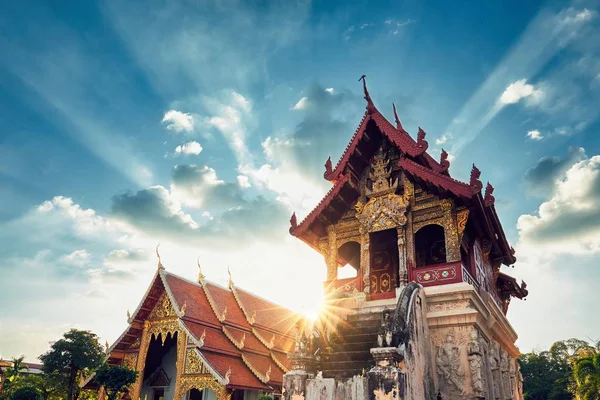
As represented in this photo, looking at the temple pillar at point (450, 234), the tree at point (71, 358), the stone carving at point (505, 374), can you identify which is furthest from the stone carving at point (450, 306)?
the tree at point (71, 358)

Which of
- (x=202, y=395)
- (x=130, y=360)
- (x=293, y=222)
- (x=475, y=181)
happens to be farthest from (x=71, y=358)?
(x=475, y=181)

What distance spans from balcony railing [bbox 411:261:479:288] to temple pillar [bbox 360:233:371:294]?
4.20ft

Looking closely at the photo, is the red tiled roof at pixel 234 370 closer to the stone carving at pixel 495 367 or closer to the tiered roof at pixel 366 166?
the tiered roof at pixel 366 166

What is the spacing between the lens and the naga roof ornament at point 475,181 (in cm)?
1000

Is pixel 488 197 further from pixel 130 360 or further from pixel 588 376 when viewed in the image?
pixel 588 376

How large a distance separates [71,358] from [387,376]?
76.3ft

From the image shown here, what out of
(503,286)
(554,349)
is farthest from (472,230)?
(554,349)

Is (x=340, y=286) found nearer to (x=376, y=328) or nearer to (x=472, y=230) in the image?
(x=376, y=328)

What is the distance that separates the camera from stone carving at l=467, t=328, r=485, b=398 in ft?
28.8

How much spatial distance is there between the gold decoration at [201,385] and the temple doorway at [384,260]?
5640mm

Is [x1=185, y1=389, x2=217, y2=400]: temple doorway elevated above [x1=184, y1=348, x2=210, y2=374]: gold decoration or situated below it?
below

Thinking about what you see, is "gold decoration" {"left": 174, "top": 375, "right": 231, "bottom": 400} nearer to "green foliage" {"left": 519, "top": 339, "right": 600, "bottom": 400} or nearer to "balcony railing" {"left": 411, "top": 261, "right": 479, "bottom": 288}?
"balcony railing" {"left": 411, "top": 261, "right": 479, "bottom": 288}

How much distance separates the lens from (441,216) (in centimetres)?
1102

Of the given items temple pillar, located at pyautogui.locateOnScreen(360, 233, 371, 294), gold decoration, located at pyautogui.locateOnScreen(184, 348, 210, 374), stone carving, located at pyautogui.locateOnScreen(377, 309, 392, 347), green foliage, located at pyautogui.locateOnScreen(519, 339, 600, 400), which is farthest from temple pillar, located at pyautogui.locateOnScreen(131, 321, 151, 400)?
green foliage, located at pyautogui.locateOnScreen(519, 339, 600, 400)
